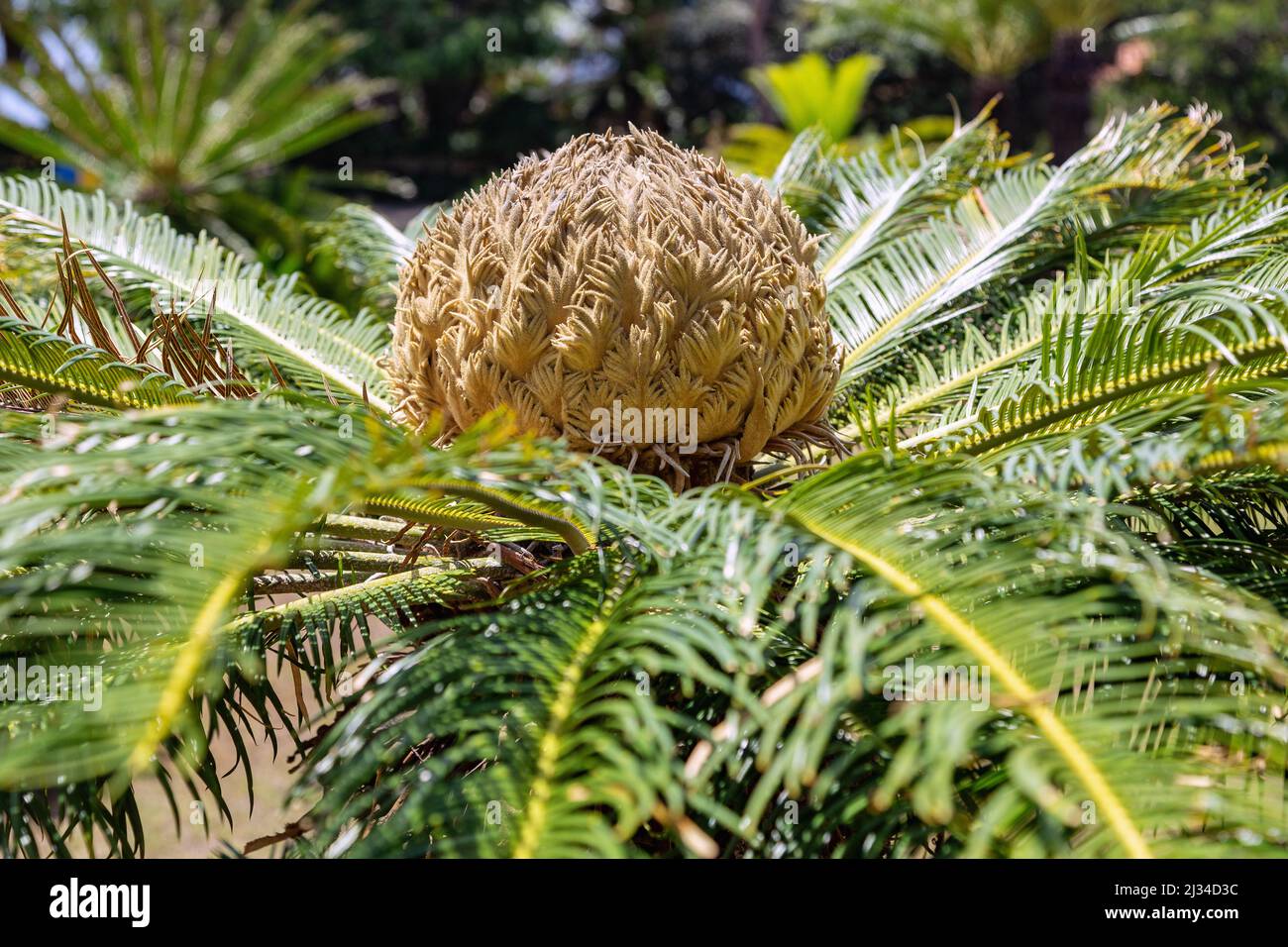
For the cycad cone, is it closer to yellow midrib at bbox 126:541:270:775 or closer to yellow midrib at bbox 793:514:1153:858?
yellow midrib at bbox 793:514:1153:858

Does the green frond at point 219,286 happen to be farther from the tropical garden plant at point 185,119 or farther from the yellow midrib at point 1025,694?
the tropical garden plant at point 185,119

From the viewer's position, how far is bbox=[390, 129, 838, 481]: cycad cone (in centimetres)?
163

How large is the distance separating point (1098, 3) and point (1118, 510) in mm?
13217

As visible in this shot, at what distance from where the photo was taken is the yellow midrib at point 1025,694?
0.86m

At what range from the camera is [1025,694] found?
0.96m

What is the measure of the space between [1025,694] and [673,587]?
0.38 meters

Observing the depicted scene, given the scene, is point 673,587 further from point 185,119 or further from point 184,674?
point 185,119

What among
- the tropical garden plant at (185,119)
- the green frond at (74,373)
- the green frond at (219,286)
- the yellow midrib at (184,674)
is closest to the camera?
the yellow midrib at (184,674)

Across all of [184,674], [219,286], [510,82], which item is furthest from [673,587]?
[510,82]

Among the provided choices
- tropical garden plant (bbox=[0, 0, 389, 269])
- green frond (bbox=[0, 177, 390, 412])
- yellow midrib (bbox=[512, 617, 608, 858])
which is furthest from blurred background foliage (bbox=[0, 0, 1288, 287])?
yellow midrib (bbox=[512, 617, 608, 858])

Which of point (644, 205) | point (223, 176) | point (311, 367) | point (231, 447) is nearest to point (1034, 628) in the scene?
point (231, 447)

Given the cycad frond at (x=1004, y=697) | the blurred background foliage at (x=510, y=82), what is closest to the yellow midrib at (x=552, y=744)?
Answer: the cycad frond at (x=1004, y=697)

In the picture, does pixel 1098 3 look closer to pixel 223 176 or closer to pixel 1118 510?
pixel 223 176

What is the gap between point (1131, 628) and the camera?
3.39ft
